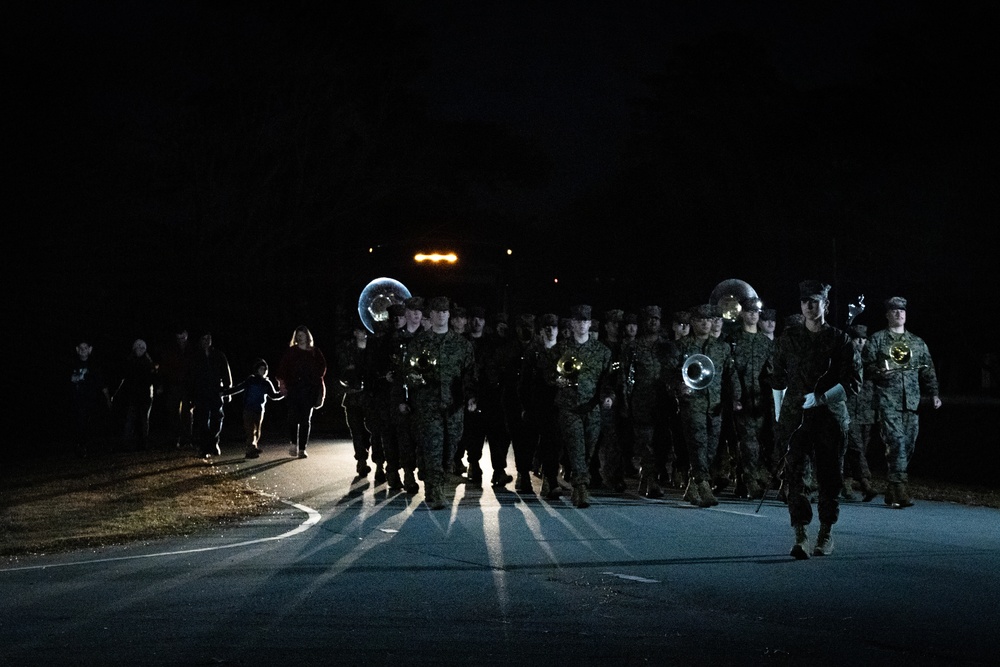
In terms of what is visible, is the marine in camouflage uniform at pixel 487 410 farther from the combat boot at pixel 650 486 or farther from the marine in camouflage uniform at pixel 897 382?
the marine in camouflage uniform at pixel 897 382

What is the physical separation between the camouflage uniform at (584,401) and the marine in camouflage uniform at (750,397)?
1.47 m

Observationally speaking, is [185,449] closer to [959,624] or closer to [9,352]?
[9,352]

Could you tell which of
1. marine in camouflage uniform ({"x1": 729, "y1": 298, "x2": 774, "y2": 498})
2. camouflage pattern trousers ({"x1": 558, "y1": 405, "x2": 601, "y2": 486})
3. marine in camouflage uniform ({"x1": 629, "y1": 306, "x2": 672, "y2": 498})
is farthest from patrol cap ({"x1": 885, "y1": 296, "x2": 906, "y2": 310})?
camouflage pattern trousers ({"x1": 558, "y1": 405, "x2": 601, "y2": 486})

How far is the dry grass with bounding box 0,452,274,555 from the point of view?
12.0 metres

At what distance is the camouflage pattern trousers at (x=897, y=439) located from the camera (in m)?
14.1

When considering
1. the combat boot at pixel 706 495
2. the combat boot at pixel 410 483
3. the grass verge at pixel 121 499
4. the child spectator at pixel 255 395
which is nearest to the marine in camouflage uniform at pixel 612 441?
the combat boot at pixel 706 495

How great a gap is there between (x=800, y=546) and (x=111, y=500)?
25.8ft

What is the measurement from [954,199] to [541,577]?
114 feet

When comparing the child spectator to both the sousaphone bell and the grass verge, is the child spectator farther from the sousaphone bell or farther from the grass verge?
the sousaphone bell

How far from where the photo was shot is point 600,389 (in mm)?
14398

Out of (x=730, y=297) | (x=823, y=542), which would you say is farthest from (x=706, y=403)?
(x=823, y=542)

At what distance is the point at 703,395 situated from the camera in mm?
14539

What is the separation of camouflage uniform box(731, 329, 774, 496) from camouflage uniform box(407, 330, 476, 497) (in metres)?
3.01

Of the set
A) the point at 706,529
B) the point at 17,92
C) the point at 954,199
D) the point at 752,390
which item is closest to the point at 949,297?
the point at 954,199
